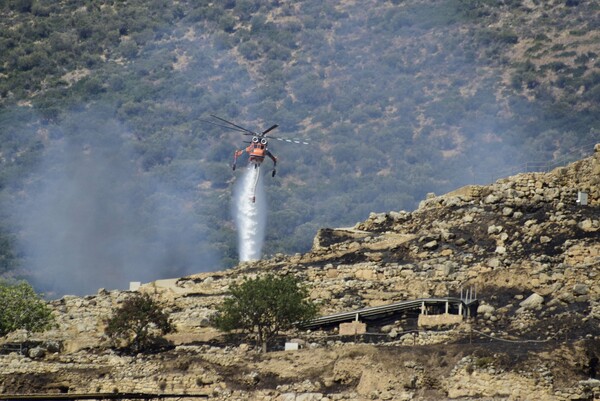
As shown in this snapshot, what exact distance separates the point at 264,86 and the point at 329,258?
107 metres

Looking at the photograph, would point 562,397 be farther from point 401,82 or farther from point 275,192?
point 401,82

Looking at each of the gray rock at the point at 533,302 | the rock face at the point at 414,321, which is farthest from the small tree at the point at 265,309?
the gray rock at the point at 533,302

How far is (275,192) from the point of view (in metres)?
166

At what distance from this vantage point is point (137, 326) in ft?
261

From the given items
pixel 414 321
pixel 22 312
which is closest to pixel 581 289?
pixel 414 321

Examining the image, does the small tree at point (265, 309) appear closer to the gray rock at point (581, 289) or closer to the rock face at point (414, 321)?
the rock face at point (414, 321)

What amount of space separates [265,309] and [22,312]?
12.6 m

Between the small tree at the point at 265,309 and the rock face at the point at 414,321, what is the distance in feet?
3.74

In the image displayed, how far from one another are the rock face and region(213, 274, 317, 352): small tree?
3.74ft

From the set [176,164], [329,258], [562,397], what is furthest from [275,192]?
[562,397]

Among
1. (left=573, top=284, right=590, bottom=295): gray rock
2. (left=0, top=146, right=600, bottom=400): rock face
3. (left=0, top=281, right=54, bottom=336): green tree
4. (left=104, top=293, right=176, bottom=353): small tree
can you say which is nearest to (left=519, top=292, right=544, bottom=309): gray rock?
(left=0, top=146, right=600, bottom=400): rock face

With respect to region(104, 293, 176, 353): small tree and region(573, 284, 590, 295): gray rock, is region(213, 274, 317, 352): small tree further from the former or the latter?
region(573, 284, 590, 295): gray rock

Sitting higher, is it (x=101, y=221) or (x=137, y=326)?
(x=101, y=221)

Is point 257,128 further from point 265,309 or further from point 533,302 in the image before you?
point 533,302
